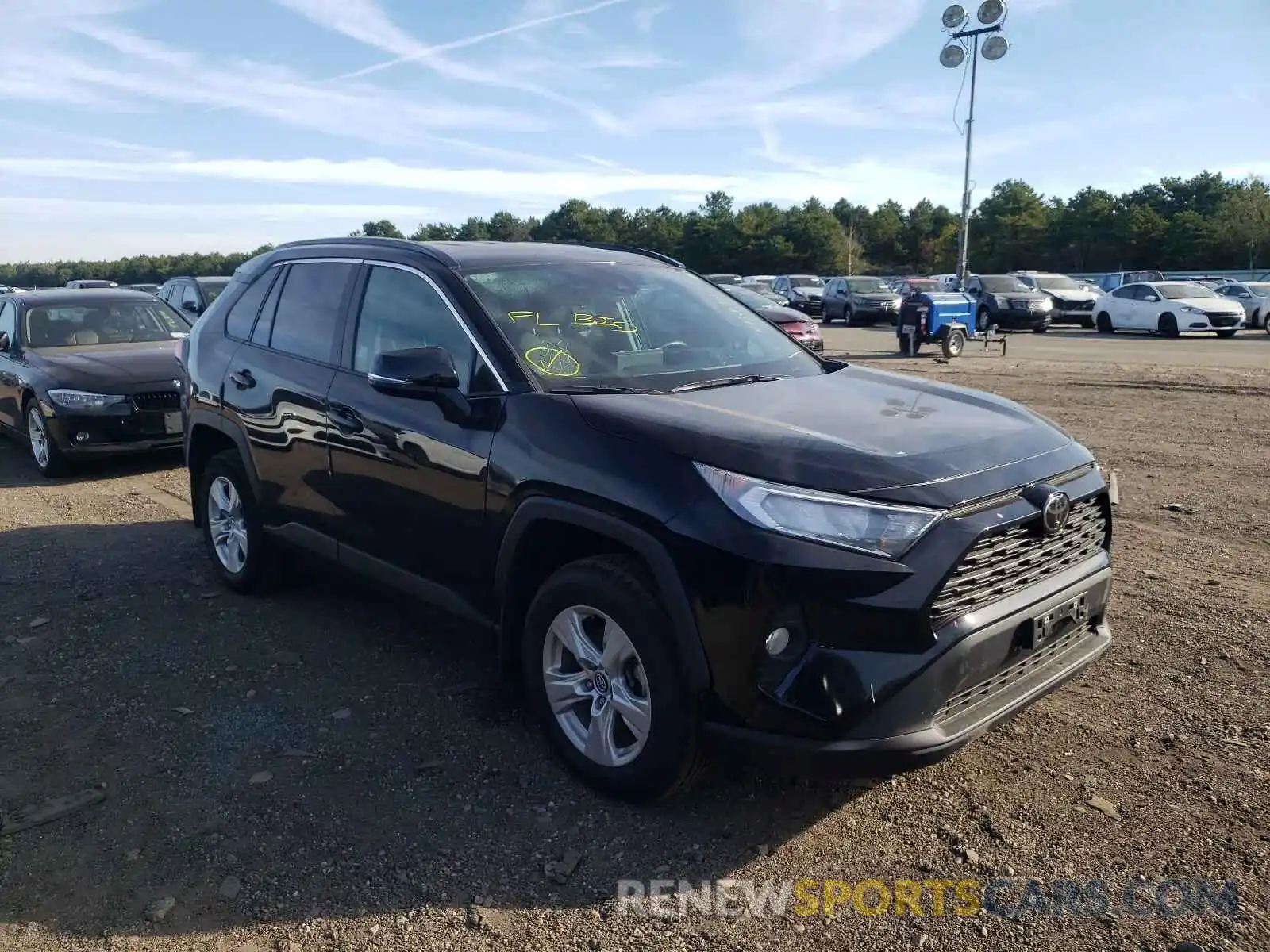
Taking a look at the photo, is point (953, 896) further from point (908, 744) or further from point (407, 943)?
point (407, 943)

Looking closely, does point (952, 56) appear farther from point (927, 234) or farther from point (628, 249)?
point (927, 234)

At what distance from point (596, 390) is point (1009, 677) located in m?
1.70

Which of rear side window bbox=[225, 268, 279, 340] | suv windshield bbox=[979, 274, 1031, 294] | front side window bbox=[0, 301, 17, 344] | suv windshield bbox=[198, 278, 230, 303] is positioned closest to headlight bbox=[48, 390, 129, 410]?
front side window bbox=[0, 301, 17, 344]

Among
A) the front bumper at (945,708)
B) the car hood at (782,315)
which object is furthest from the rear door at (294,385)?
the car hood at (782,315)

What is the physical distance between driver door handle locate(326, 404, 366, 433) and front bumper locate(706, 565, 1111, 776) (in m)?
2.15

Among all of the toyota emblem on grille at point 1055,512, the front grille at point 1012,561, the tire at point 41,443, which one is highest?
the toyota emblem on grille at point 1055,512

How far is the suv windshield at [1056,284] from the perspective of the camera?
98.8 feet

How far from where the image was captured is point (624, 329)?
4.12 m

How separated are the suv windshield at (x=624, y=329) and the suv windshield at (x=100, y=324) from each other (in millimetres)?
7576

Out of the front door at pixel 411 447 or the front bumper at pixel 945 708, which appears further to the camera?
the front door at pixel 411 447

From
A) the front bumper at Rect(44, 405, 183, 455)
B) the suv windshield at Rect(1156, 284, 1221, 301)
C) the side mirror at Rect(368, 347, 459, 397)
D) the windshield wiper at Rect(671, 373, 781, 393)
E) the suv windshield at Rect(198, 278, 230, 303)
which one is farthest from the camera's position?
the suv windshield at Rect(1156, 284, 1221, 301)

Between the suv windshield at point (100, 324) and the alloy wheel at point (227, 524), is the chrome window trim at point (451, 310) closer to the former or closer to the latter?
the alloy wheel at point (227, 524)

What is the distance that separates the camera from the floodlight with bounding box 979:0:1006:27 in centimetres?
3134

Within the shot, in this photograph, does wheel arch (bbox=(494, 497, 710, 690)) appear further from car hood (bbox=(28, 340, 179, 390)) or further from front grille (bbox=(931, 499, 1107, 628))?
car hood (bbox=(28, 340, 179, 390))
